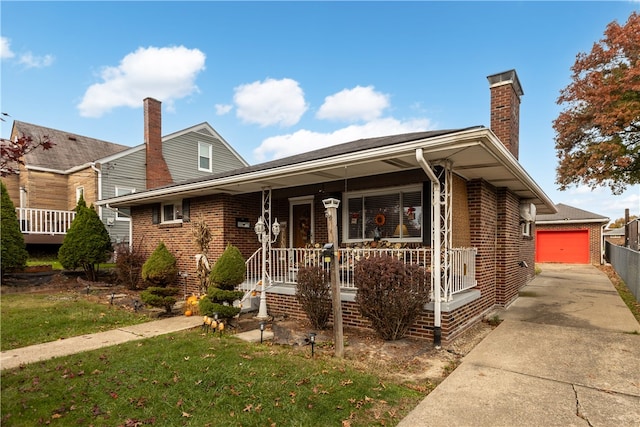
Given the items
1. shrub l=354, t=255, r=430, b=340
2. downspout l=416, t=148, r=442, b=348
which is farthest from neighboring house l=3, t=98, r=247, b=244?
downspout l=416, t=148, r=442, b=348

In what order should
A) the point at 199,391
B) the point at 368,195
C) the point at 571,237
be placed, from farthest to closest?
1. the point at 571,237
2. the point at 368,195
3. the point at 199,391

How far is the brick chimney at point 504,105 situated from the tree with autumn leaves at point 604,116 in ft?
22.1

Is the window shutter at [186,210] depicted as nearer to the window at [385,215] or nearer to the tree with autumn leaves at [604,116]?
the window at [385,215]

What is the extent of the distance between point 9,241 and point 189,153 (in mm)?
10135

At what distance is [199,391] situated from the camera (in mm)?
3775

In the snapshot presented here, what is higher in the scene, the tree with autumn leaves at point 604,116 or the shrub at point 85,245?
the tree with autumn leaves at point 604,116

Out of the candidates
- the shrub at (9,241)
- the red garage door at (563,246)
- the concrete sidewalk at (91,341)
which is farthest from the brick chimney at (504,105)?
the red garage door at (563,246)

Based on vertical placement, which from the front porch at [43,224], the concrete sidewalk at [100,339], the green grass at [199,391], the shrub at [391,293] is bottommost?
the concrete sidewalk at [100,339]

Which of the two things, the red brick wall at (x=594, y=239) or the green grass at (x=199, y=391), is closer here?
the green grass at (x=199, y=391)

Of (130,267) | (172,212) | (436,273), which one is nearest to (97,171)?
(130,267)

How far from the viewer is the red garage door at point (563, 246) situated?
2334 centimetres

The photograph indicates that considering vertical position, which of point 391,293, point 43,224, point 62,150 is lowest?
point 391,293

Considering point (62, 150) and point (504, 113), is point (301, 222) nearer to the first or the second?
point (504, 113)

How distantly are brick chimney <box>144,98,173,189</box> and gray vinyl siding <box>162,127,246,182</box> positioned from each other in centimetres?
45
